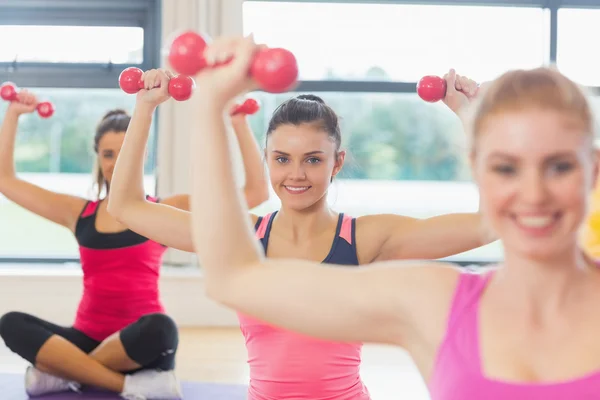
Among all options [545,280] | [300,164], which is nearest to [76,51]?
[300,164]

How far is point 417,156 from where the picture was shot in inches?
210

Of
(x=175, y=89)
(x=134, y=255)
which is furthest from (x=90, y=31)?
(x=175, y=89)

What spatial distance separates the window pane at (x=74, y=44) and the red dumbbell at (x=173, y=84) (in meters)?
3.08

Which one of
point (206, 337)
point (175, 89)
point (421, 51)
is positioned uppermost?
point (421, 51)

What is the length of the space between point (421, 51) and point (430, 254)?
335cm

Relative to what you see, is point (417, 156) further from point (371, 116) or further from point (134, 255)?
point (134, 255)

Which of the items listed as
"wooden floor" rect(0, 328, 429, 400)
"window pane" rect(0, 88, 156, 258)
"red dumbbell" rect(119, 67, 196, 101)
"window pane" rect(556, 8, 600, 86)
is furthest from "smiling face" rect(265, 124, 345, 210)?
"window pane" rect(556, 8, 600, 86)

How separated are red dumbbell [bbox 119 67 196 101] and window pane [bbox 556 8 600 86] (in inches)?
144

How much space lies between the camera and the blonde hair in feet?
2.68

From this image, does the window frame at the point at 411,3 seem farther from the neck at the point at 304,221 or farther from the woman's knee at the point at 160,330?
the neck at the point at 304,221

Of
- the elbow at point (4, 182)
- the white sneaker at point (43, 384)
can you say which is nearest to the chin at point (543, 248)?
the elbow at point (4, 182)

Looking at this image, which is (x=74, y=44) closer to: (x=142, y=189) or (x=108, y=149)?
(x=108, y=149)

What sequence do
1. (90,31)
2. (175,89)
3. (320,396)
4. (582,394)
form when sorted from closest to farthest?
(582,394) < (175,89) < (320,396) < (90,31)

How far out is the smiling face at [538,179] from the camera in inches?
30.9
